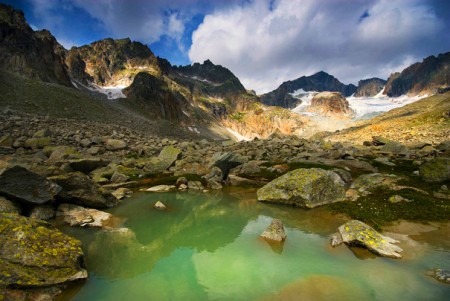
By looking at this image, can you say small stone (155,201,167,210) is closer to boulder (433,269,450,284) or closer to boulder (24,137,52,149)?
boulder (433,269,450,284)

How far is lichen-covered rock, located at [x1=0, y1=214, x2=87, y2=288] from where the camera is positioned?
902 cm

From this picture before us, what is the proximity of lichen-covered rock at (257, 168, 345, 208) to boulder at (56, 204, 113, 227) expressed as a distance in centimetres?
1141

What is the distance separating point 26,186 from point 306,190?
17.8 m

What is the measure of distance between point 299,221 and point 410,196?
960 centimetres

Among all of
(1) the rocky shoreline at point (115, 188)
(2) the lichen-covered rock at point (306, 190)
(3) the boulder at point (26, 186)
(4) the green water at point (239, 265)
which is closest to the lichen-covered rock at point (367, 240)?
(4) the green water at point (239, 265)

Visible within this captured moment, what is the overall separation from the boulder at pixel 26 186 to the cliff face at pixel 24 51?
106423 mm

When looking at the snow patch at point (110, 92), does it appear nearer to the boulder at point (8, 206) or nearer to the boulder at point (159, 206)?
the boulder at point (159, 206)

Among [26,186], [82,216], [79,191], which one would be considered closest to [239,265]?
[82,216]

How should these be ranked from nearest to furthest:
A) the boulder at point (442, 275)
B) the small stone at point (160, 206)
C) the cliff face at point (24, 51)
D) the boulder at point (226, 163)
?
the boulder at point (442, 275), the small stone at point (160, 206), the boulder at point (226, 163), the cliff face at point (24, 51)

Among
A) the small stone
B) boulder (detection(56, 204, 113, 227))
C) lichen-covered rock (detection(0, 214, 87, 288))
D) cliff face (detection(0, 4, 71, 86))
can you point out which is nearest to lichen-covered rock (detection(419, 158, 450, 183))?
the small stone

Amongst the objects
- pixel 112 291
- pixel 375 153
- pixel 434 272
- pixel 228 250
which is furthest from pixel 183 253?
pixel 375 153

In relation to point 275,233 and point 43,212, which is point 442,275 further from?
point 43,212

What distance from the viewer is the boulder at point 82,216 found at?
644 inches

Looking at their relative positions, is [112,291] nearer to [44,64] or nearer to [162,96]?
[44,64]
